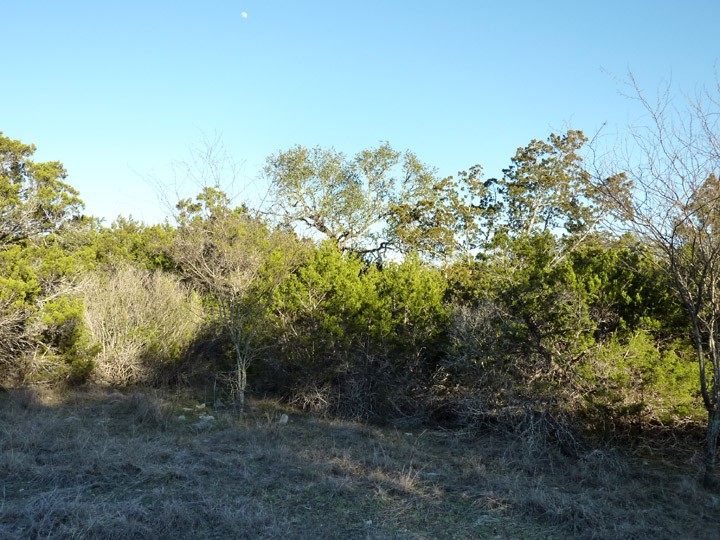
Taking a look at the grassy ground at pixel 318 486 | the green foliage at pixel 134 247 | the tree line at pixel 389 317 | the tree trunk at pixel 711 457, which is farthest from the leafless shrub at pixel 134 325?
the tree trunk at pixel 711 457

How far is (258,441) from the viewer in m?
6.66

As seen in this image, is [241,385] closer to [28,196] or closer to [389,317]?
[389,317]

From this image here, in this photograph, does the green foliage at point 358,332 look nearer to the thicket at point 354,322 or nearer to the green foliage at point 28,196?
the thicket at point 354,322

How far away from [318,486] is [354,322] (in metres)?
4.19

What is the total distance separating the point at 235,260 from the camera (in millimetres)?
8641

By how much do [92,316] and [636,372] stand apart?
8.84 metres

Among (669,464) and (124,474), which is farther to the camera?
(669,464)

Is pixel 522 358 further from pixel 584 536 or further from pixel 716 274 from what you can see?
pixel 584 536

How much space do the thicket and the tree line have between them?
0.09ft

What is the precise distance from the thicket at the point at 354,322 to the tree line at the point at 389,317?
3 cm

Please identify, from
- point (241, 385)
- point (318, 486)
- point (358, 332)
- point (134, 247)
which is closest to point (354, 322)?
point (358, 332)

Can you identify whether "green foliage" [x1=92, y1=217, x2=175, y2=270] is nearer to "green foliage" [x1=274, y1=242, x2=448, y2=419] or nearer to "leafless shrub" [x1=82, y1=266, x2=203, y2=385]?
"leafless shrub" [x1=82, y1=266, x2=203, y2=385]

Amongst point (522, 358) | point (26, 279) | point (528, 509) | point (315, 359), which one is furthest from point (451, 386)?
point (26, 279)

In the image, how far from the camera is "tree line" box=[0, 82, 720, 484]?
6141mm
